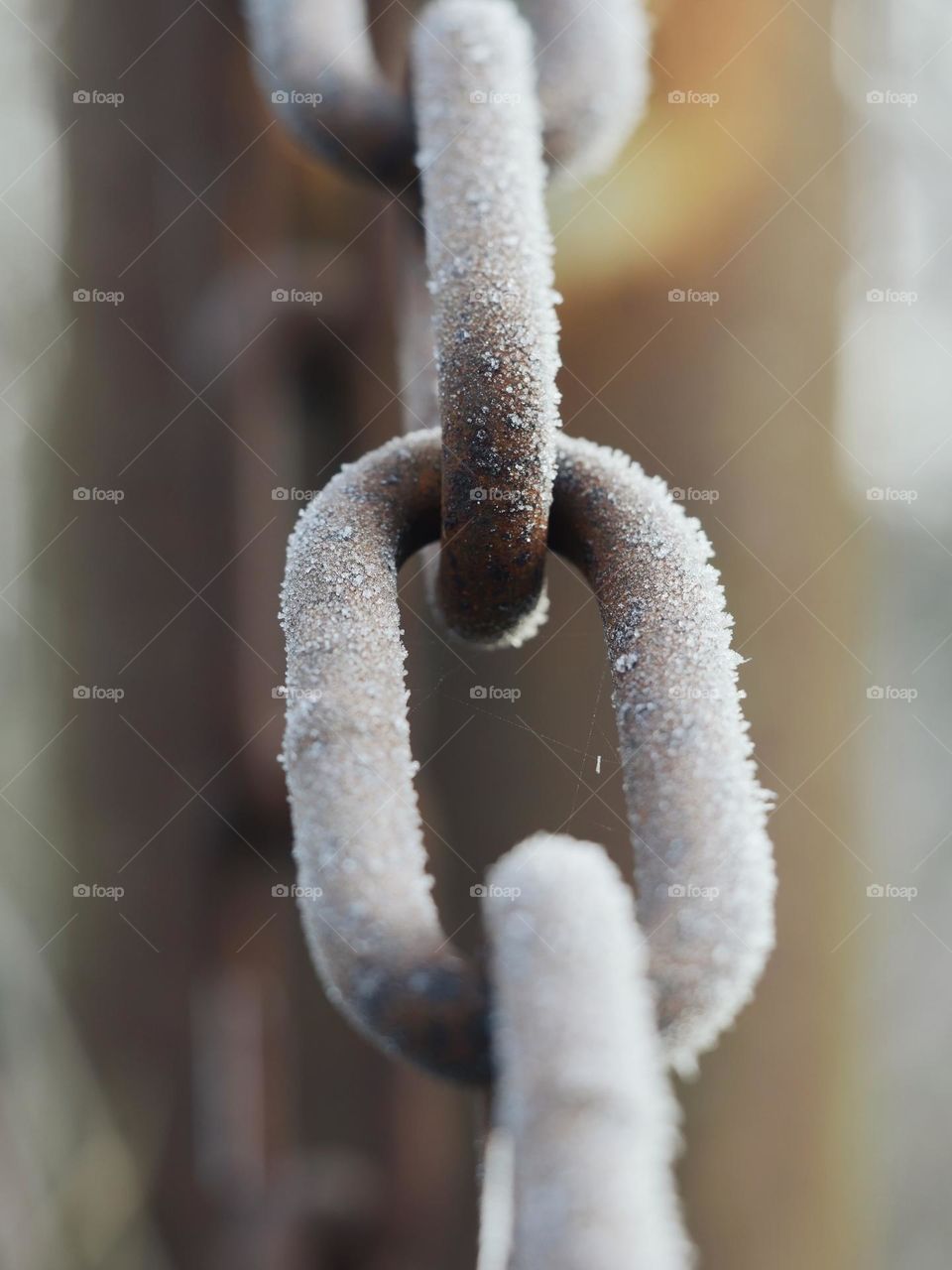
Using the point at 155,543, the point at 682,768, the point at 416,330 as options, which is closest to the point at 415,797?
the point at 682,768

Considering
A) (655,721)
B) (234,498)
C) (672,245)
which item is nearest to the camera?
(655,721)

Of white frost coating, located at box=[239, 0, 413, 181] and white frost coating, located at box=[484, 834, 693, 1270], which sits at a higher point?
white frost coating, located at box=[239, 0, 413, 181]

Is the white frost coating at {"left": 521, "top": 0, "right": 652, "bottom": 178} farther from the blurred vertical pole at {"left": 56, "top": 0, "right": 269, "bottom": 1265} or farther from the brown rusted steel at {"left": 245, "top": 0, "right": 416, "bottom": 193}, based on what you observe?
the blurred vertical pole at {"left": 56, "top": 0, "right": 269, "bottom": 1265}

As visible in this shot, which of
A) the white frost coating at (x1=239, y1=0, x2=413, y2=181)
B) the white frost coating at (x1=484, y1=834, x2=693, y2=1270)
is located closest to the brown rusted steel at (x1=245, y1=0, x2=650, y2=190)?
the white frost coating at (x1=239, y1=0, x2=413, y2=181)

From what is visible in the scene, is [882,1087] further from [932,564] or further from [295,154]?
[295,154]

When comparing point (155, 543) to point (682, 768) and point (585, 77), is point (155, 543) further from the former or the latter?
point (682, 768)

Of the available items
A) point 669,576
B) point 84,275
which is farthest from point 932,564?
point 84,275
